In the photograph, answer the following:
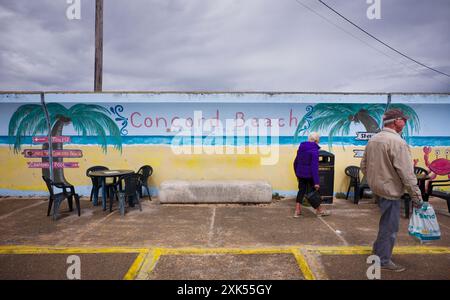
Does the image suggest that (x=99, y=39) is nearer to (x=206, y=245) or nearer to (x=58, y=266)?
(x=58, y=266)

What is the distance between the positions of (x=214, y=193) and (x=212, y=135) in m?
1.70

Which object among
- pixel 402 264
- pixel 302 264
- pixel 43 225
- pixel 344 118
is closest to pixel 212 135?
pixel 344 118

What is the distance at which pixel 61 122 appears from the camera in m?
7.74

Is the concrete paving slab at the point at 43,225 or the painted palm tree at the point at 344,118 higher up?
the painted palm tree at the point at 344,118

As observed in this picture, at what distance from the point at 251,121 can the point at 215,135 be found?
106 centimetres

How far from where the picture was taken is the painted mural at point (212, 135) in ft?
25.3

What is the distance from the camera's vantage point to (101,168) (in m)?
7.33

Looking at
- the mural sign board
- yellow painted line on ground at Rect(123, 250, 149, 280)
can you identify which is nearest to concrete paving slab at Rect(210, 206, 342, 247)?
yellow painted line on ground at Rect(123, 250, 149, 280)

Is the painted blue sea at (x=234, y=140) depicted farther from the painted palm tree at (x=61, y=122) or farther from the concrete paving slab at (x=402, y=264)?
the concrete paving slab at (x=402, y=264)

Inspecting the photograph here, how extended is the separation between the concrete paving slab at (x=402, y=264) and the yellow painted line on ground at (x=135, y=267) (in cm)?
230

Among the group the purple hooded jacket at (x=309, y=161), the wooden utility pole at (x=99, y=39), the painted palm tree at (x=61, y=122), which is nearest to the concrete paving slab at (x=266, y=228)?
the purple hooded jacket at (x=309, y=161)

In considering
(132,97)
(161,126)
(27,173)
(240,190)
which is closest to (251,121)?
(240,190)

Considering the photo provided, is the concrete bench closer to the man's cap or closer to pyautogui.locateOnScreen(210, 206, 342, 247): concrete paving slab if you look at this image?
pyautogui.locateOnScreen(210, 206, 342, 247): concrete paving slab
